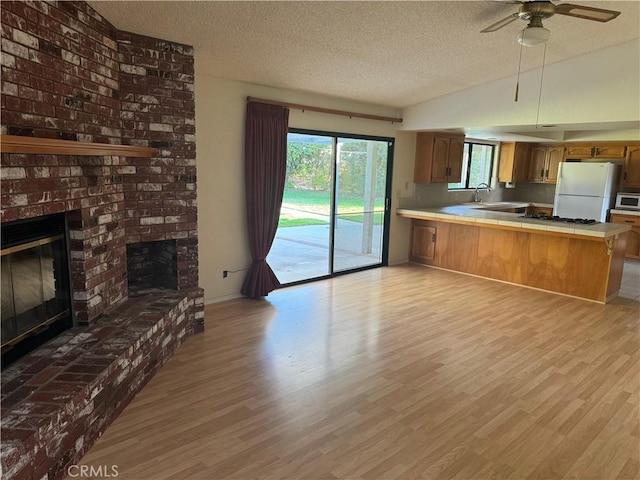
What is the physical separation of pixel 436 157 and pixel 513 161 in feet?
8.29

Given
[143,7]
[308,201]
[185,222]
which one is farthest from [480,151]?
[143,7]

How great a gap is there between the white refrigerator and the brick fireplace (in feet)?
21.5

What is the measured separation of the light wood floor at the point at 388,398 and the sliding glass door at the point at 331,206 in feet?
4.12

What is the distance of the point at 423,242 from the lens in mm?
6684

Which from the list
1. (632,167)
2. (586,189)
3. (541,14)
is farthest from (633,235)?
(541,14)

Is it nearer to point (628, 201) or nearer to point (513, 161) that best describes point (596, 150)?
point (628, 201)

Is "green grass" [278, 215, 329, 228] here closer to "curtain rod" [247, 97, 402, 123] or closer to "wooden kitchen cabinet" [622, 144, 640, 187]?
"curtain rod" [247, 97, 402, 123]

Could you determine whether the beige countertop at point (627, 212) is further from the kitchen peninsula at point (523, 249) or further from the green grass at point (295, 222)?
the green grass at point (295, 222)

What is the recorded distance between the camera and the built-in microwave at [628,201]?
699 centimetres

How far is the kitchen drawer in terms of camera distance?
6969 mm

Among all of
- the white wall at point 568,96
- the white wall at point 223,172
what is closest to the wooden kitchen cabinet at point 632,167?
the white wall at point 568,96

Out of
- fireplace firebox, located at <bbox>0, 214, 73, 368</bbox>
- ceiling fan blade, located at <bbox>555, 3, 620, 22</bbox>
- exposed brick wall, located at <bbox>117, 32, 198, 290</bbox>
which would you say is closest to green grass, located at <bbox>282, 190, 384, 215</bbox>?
exposed brick wall, located at <bbox>117, 32, 198, 290</bbox>

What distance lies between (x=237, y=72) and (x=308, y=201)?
1.83m

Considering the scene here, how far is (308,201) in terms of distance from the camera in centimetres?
539
